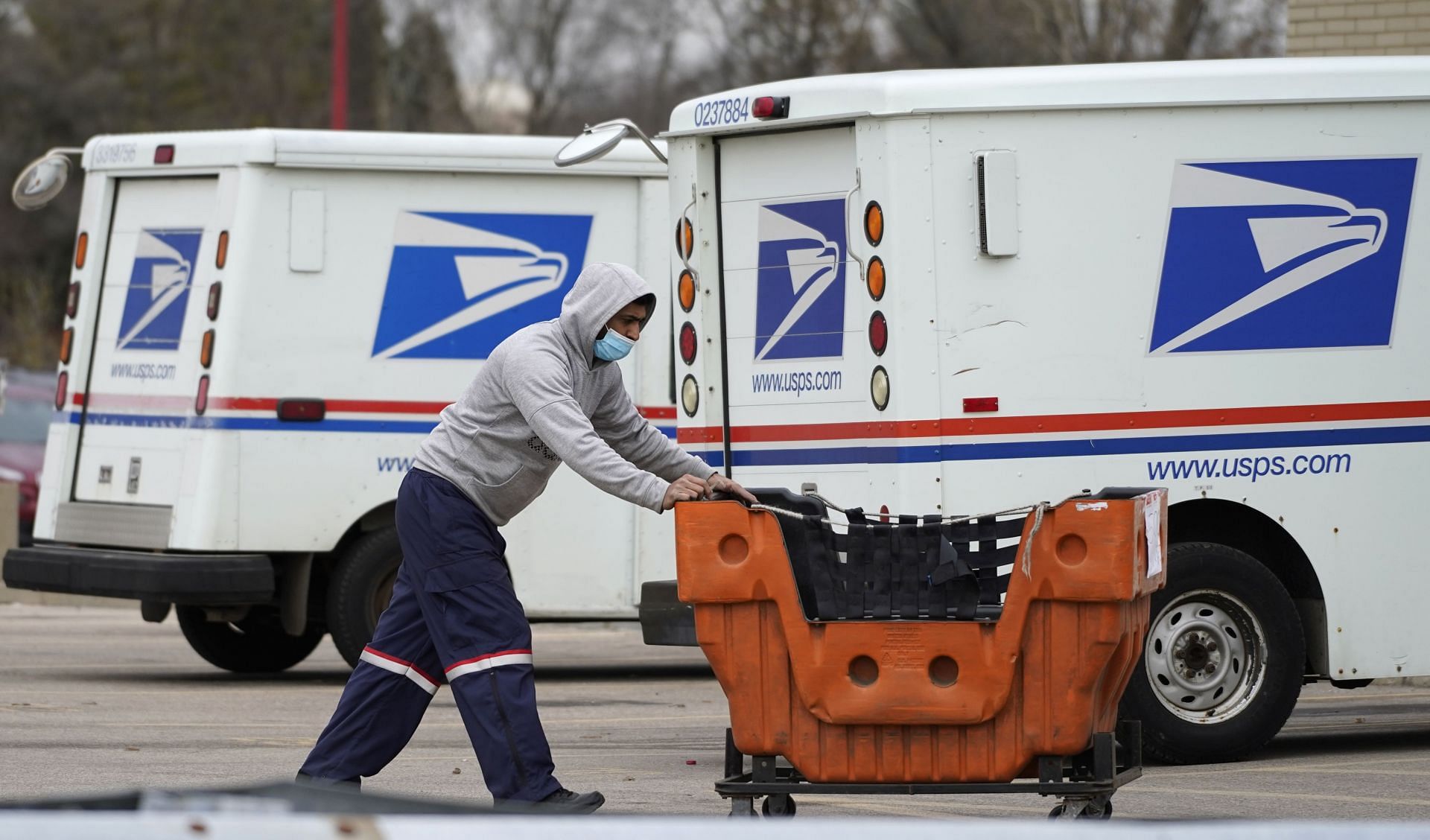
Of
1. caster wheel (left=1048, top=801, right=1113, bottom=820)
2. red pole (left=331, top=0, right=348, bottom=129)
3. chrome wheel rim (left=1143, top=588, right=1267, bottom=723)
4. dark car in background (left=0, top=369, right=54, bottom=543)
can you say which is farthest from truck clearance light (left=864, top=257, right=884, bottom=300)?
dark car in background (left=0, top=369, right=54, bottom=543)

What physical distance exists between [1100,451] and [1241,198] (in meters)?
1.15

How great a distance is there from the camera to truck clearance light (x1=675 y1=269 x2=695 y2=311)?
902 cm

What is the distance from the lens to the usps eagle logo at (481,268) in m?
11.3

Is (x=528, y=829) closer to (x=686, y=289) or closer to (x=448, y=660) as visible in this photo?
(x=448, y=660)

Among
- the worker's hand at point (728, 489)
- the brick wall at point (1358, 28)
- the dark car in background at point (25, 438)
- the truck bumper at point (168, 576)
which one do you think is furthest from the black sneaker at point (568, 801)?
the dark car in background at point (25, 438)

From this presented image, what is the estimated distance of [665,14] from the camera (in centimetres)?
4850

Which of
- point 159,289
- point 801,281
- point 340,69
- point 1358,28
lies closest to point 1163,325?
point 801,281

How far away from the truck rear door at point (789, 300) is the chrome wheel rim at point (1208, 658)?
1.39 meters

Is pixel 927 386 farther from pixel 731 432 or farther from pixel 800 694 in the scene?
pixel 800 694

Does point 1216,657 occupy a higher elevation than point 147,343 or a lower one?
lower

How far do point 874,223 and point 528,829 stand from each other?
224 inches

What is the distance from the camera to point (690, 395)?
902cm

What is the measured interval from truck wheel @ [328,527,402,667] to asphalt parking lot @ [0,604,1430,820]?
325 millimetres

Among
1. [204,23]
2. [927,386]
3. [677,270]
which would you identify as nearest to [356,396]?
[677,270]
